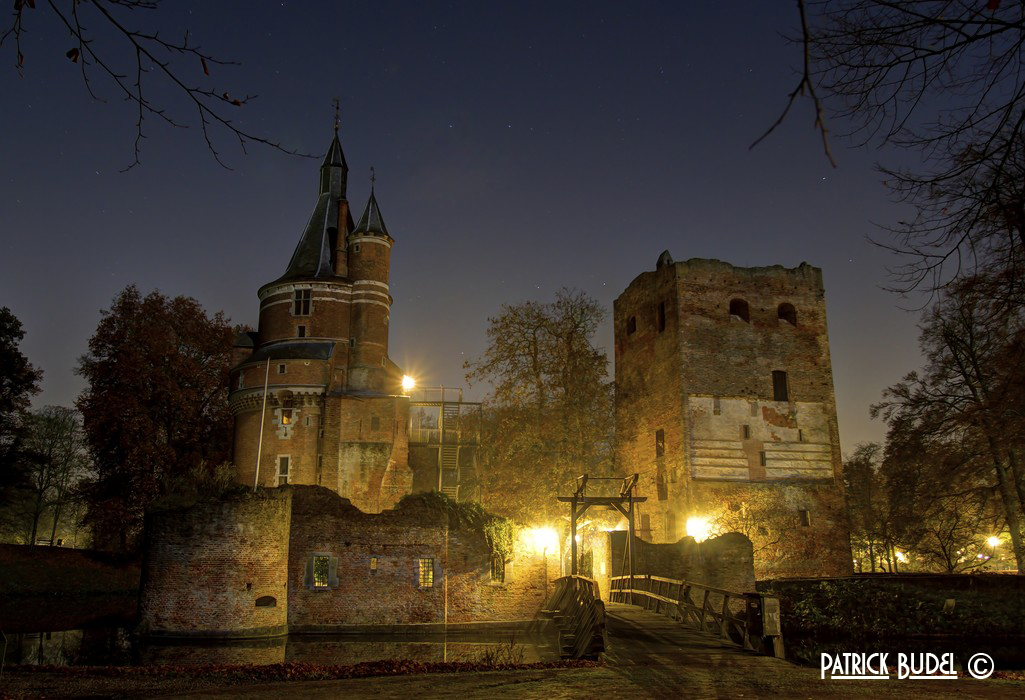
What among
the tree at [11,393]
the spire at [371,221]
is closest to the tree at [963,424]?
the spire at [371,221]

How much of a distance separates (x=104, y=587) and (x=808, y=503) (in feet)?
101

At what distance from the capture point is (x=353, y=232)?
39.8 m

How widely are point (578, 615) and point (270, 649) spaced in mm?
8650

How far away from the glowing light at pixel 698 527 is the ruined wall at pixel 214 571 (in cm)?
1504

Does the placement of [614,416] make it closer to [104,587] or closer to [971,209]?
[104,587]

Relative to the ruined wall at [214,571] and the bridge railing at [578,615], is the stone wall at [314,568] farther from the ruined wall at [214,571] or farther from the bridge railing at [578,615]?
the bridge railing at [578,615]

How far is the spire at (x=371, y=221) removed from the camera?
130 feet

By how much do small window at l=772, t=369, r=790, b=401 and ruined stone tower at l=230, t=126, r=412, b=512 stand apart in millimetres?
16048

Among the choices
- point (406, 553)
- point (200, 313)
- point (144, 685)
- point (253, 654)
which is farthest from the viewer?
point (200, 313)

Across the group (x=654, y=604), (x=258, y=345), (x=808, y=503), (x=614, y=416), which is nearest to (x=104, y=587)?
(x=258, y=345)

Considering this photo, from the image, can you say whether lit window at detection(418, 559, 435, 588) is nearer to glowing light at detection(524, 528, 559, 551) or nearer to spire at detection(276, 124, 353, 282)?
glowing light at detection(524, 528, 559, 551)

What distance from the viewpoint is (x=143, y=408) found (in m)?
37.1

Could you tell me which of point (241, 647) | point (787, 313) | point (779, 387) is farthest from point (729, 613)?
point (787, 313)

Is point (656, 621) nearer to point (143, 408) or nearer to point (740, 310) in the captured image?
point (740, 310)
